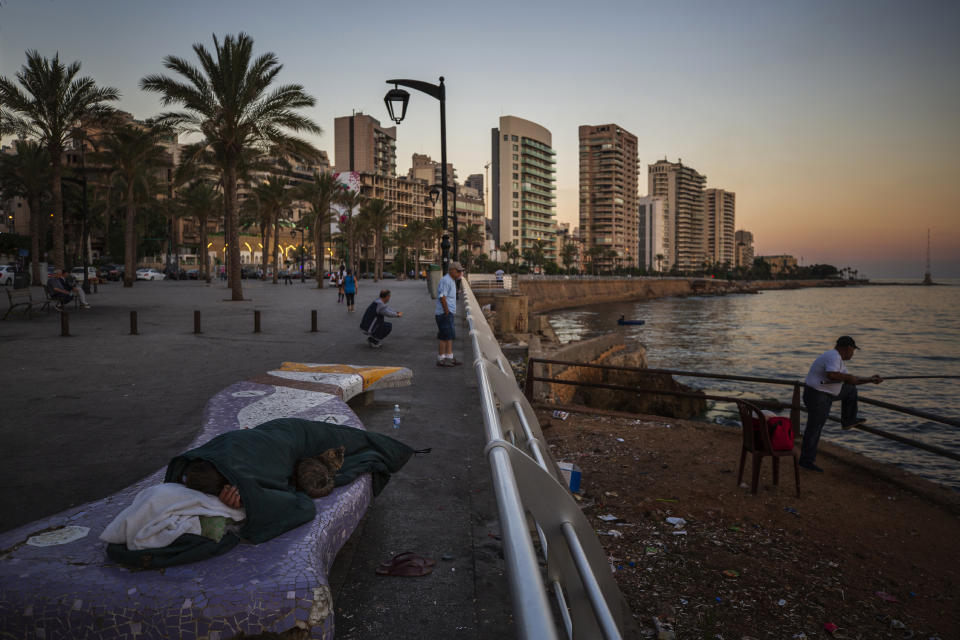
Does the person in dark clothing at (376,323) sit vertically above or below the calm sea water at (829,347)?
above

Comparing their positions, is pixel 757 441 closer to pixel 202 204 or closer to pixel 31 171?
pixel 31 171

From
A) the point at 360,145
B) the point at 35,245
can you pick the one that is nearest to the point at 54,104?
the point at 35,245

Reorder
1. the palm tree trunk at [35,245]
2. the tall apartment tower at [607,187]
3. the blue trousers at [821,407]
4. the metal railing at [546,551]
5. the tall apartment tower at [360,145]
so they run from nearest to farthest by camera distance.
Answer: the metal railing at [546,551] < the blue trousers at [821,407] < the palm tree trunk at [35,245] < the tall apartment tower at [360,145] < the tall apartment tower at [607,187]

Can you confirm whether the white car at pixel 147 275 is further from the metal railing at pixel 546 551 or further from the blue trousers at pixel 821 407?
the metal railing at pixel 546 551

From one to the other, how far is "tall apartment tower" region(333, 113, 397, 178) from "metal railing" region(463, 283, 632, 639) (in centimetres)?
13823

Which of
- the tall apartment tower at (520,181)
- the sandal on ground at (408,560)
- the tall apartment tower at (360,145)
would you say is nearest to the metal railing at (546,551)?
the sandal on ground at (408,560)

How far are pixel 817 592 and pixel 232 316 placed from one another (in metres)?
17.6

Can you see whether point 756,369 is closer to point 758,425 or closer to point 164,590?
point 758,425

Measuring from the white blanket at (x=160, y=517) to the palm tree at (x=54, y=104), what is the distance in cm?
2919

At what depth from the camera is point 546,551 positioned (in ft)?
7.21

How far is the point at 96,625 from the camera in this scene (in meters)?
1.95

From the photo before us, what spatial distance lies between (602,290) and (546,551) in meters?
92.2

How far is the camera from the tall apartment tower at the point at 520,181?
145m

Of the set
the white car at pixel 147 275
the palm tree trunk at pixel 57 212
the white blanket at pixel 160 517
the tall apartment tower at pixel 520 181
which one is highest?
the tall apartment tower at pixel 520 181
